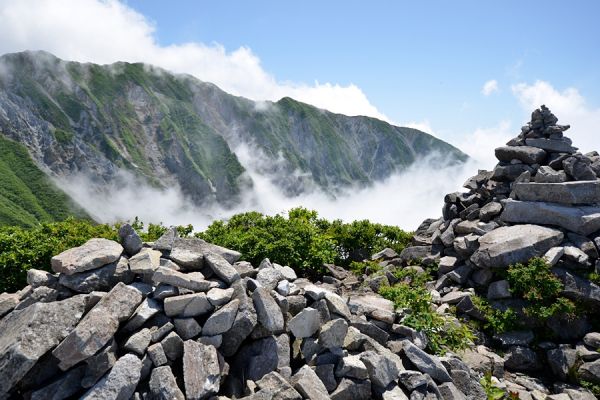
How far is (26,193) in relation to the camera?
6890 inches

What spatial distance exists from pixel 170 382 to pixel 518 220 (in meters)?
14.6

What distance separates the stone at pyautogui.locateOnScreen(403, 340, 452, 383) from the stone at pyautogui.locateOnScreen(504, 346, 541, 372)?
4.62 meters

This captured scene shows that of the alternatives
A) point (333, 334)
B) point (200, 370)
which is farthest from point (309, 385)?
point (200, 370)

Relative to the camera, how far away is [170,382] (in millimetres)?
8031

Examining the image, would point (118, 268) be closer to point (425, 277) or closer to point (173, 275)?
point (173, 275)

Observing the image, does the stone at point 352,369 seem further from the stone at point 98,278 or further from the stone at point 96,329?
the stone at point 98,278

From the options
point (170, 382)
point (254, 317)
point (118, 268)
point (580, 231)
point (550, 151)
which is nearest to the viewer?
point (170, 382)

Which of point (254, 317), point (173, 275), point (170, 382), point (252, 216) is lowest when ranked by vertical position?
point (170, 382)

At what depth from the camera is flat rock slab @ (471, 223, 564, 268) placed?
1509 centimetres

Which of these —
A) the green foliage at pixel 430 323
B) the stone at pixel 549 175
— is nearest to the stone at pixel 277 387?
the green foliage at pixel 430 323

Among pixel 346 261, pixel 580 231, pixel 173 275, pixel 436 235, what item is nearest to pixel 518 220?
pixel 580 231

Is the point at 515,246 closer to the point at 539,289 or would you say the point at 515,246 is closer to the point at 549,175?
the point at 539,289

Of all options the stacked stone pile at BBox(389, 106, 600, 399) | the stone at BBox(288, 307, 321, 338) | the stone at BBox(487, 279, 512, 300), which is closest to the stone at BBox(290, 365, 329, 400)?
the stone at BBox(288, 307, 321, 338)

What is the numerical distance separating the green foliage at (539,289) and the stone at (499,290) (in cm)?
20
